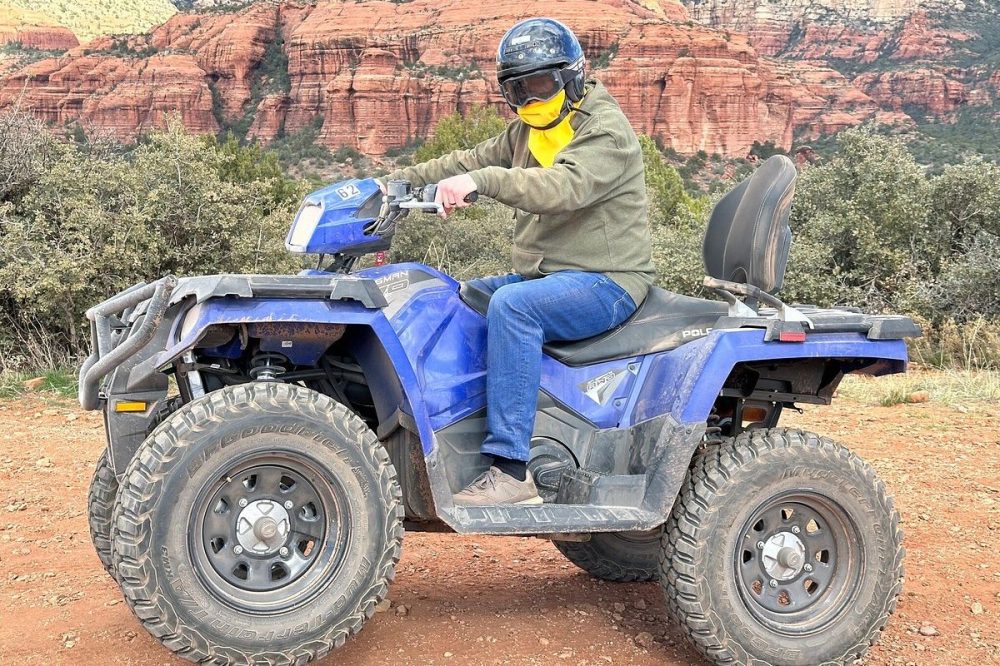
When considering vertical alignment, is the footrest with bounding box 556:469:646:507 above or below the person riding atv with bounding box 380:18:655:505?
below

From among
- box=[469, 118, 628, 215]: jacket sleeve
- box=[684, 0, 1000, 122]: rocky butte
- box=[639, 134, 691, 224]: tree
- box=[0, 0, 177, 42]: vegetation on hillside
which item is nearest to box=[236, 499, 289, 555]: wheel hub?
box=[469, 118, 628, 215]: jacket sleeve

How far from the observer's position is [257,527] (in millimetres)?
3389

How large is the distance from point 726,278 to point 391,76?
99.5 m

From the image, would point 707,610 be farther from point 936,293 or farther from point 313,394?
point 936,293

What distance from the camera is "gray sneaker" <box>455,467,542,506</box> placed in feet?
12.6

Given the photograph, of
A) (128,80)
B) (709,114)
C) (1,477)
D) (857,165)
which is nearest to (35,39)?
(128,80)

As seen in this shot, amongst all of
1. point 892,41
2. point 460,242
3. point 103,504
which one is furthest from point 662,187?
point 892,41

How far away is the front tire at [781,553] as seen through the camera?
12.6 feet

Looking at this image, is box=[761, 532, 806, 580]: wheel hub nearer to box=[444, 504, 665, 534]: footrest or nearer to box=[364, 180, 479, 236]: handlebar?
box=[444, 504, 665, 534]: footrest

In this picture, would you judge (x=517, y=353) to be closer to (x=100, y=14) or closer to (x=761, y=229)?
(x=761, y=229)

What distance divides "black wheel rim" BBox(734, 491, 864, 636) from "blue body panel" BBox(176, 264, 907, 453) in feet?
1.81

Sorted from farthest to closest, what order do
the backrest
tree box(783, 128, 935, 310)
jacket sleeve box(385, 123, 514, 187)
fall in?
tree box(783, 128, 935, 310) → jacket sleeve box(385, 123, 514, 187) → the backrest

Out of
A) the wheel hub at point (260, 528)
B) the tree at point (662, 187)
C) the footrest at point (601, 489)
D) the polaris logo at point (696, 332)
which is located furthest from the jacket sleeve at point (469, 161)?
the tree at point (662, 187)

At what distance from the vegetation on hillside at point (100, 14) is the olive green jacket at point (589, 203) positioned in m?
115
